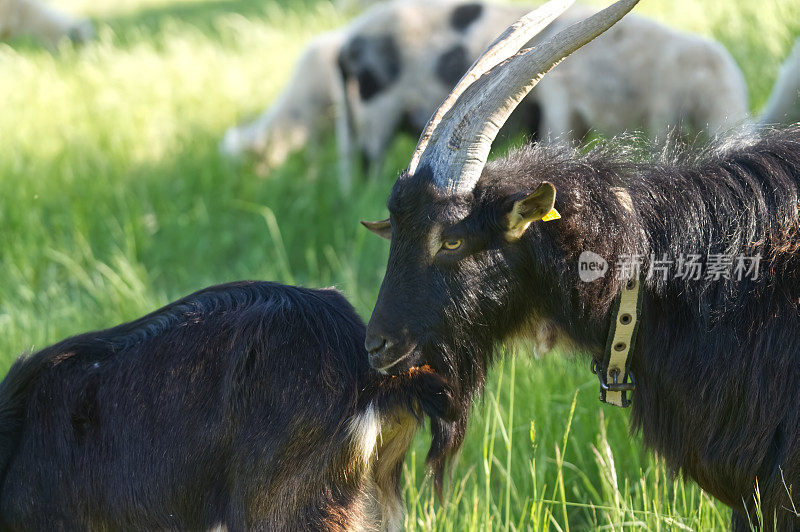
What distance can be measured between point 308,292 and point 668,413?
121cm

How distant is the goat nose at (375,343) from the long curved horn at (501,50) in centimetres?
58

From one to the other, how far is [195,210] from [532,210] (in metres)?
5.37

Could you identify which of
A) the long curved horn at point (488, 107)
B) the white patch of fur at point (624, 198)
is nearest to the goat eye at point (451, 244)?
the long curved horn at point (488, 107)

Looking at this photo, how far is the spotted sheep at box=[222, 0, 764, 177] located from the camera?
648 centimetres

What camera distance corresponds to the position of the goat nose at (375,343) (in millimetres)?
2568

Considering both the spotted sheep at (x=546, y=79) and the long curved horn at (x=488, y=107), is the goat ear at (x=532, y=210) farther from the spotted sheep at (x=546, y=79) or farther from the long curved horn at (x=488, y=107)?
the spotted sheep at (x=546, y=79)

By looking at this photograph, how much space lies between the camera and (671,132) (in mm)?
3082

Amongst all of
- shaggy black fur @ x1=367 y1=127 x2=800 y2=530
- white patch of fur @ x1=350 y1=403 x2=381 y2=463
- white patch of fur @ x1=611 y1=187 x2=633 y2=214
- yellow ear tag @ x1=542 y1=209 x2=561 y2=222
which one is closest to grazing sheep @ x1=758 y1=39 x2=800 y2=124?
shaggy black fur @ x1=367 y1=127 x2=800 y2=530

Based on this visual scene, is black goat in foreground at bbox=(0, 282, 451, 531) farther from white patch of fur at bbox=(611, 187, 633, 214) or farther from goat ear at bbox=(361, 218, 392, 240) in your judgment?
white patch of fur at bbox=(611, 187, 633, 214)

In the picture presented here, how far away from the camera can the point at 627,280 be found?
2.63 m

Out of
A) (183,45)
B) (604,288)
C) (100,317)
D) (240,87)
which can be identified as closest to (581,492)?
(604,288)

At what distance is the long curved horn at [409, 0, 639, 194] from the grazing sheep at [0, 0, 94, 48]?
14307 millimetres

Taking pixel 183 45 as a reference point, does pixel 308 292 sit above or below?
below

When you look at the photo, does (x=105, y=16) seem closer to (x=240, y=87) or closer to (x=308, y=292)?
(x=240, y=87)
